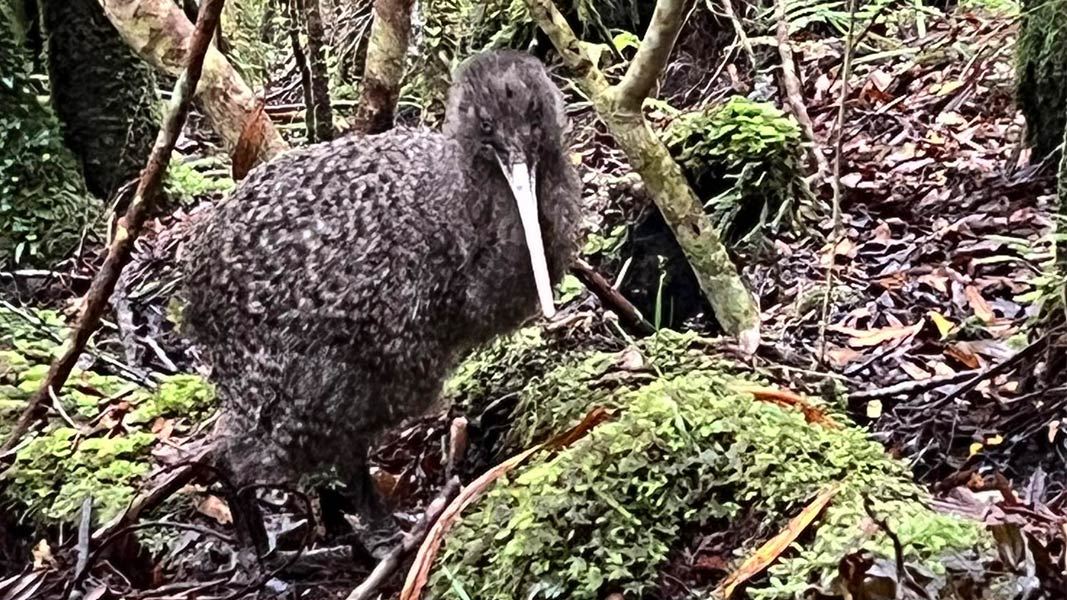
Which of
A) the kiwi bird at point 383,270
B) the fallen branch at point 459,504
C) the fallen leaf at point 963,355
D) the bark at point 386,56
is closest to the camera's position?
the fallen branch at point 459,504

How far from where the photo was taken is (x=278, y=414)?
2848mm

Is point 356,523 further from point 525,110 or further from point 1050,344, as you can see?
point 1050,344

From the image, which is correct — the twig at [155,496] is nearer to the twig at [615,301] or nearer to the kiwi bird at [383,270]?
the kiwi bird at [383,270]

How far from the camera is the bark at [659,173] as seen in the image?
3283mm

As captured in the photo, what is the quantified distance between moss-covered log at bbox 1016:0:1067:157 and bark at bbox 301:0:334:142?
229 cm

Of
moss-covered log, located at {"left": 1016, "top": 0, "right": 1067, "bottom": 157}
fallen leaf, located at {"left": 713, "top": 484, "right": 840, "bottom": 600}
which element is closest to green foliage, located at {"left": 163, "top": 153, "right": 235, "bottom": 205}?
moss-covered log, located at {"left": 1016, "top": 0, "right": 1067, "bottom": 157}

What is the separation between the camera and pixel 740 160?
13.4 ft

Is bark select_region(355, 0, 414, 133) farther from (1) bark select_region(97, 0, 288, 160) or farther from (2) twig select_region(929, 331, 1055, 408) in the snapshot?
(2) twig select_region(929, 331, 1055, 408)

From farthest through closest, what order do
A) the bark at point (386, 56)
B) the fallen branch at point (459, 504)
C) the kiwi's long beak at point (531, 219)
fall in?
the bark at point (386, 56) < the kiwi's long beak at point (531, 219) < the fallen branch at point (459, 504)

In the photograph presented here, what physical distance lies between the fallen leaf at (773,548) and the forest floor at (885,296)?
1.04ft

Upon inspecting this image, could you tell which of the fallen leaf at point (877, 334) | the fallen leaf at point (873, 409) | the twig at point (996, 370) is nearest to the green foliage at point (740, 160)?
the fallen leaf at point (877, 334)

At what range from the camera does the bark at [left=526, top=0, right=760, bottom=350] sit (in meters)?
3.28

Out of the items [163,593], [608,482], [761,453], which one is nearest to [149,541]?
[163,593]

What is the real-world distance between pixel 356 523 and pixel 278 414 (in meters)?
0.39
